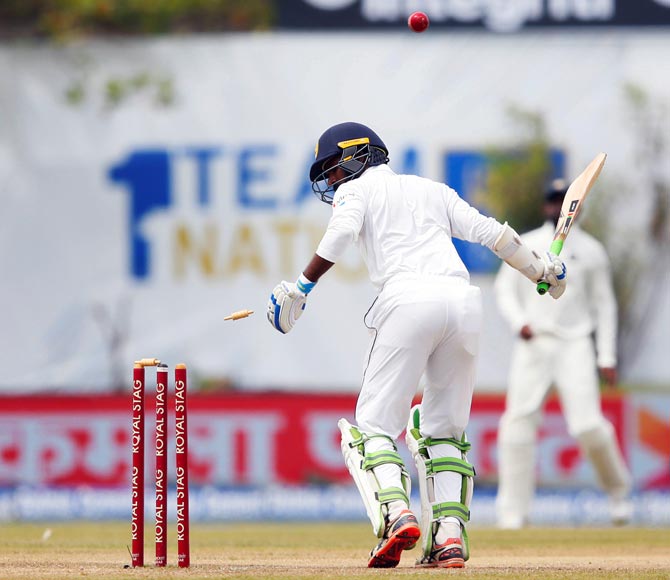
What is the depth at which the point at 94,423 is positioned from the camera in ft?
45.5

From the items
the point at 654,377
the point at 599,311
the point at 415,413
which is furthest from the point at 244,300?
the point at 415,413

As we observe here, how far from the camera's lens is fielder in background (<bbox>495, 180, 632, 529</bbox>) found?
32.5ft

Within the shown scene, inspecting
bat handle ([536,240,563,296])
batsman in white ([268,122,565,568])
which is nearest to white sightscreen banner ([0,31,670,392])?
bat handle ([536,240,563,296])

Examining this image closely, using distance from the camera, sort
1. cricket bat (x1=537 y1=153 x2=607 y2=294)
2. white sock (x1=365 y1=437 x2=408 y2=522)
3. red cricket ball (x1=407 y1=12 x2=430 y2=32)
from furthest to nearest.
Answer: red cricket ball (x1=407 y1=12 x2=430 y2=32), cricket bat (x1=537 y1=153 x2=607 y2=294), white sock (x1=365 y1=437 x2=408 y2=522)

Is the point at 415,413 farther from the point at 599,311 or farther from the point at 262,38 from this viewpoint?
the point at 262,38

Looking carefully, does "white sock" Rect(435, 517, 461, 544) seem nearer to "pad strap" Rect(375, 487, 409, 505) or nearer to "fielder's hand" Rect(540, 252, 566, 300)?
"pad strap" Rect(375, 487, 409, 505)

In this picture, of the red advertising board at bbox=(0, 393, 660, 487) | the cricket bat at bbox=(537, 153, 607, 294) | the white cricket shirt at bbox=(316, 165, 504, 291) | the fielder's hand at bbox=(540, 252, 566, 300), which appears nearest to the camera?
the white cricket shirt at bbox=(316, 165, 504, 291)

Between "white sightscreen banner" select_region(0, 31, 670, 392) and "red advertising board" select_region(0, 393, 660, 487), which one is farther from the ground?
"white sightscreen banner" select_region(0, 31, 670, 392)

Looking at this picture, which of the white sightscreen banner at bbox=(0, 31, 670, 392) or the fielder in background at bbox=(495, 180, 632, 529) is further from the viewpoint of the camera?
the white sightscreen banner at bbox=(0, 31, 670, 392)

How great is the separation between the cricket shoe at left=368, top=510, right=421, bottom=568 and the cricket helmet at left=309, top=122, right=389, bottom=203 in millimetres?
1375

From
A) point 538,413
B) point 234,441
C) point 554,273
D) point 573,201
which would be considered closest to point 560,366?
point 538,413

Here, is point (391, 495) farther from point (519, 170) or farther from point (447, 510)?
point (519, 170)

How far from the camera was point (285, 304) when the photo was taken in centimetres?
579

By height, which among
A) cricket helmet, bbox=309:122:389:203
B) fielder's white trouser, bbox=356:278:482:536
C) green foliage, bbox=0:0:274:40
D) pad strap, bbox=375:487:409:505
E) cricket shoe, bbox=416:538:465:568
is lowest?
cricket shoe, bbox=416:538:465:568
